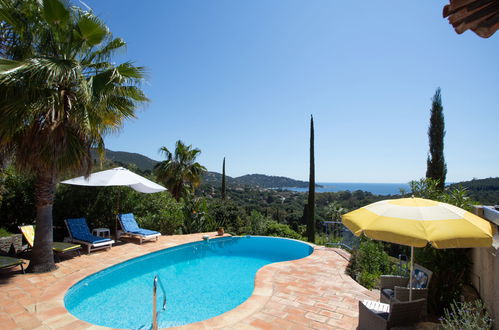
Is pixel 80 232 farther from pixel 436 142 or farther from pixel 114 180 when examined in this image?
pixel 436 142

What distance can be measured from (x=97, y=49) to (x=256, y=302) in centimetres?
710

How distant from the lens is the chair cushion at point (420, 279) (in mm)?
4038

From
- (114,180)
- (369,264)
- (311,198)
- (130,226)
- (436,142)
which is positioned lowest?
(369,264)

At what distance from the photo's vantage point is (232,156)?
24.4m

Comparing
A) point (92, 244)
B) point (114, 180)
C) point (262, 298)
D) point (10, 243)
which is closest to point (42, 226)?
point (92, 244)

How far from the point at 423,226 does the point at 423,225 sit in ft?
0.06

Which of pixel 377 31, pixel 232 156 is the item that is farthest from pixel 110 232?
pixel 232 156

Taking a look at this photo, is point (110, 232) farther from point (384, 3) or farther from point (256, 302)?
point (384, 3)

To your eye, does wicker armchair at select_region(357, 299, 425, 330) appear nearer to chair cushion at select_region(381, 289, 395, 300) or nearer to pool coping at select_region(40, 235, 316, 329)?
chair cushion at select_region(381, 289, 395, 300)

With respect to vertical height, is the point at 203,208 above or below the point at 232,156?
below

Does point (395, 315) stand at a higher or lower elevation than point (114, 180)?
lower

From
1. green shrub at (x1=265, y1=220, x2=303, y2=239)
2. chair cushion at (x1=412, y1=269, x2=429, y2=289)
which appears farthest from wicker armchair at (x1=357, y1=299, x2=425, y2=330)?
green shrub at (x1=265, y1=220, x2=303, y2=239)

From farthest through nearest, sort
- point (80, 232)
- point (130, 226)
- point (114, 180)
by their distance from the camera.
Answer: point (130, 226) → point (114, 180) → point (80, 232)

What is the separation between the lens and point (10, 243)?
7691mm
